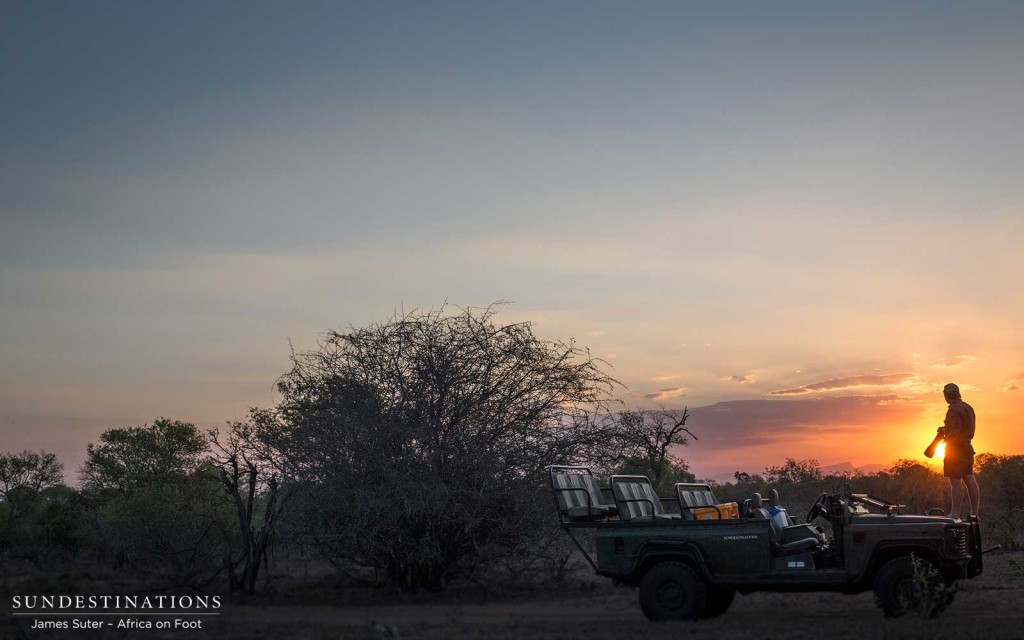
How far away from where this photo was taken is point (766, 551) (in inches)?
471

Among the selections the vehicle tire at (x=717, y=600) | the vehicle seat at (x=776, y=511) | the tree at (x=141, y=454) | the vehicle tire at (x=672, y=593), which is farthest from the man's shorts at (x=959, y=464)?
the tree at (x=141, y=454)

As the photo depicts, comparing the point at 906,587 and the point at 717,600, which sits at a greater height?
the point at 906,587

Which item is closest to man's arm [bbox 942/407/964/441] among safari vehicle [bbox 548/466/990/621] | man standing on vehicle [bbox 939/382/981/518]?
man standing on vehicle [bbox 939/382/981/518]

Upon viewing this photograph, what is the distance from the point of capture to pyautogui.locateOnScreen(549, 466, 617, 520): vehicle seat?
42.8 ft

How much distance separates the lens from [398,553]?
54.0 ft

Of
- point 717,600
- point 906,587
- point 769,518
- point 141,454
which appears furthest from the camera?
point 141,454

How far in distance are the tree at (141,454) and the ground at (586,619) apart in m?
22.2

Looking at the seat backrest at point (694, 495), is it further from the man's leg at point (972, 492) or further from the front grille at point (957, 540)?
the man's leg at point (972, 492)

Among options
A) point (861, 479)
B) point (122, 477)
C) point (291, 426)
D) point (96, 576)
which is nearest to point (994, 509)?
point (861, 479)

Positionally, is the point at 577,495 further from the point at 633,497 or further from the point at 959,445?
the point at 959,445

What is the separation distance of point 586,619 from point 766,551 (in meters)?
2.89

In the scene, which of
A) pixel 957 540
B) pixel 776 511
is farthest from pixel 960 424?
pixel 776 511

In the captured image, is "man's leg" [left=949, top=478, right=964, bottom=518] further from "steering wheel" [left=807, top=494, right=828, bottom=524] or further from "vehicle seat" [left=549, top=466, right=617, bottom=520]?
"vehicle seat" [left=549, top=466, right=617, bottom=520]

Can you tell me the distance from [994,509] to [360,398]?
2204 cm
